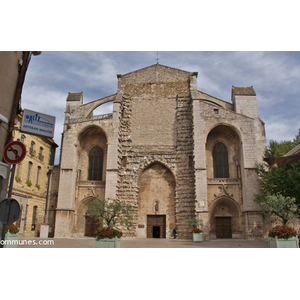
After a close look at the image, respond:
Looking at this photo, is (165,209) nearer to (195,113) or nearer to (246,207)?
(246,207)

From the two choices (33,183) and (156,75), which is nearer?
(33,183)

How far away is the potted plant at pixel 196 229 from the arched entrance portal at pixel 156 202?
2563 mm

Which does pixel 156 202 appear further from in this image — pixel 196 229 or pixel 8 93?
pixel 8 93

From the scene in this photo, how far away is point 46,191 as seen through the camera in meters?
23.9

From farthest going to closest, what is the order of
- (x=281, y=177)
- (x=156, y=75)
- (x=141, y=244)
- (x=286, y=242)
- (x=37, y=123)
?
(x=156, y=75), (x=281, y=177), (x=141, y=244), (x=286, y=242), (x=37, y=123)

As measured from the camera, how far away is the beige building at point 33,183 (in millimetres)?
20438

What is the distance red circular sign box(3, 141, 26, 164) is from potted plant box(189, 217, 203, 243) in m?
14.0

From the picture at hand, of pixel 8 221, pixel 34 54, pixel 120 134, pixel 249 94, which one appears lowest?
pixel 8 221

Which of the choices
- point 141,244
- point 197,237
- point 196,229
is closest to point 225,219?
point 196,229

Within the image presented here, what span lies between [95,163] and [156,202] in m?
5.84

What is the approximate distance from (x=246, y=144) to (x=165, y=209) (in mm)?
7568

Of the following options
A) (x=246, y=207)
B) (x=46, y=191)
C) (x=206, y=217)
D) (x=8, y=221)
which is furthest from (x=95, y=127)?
(x=8, y=221)

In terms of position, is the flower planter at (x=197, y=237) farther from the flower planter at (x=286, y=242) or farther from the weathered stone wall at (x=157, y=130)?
the flower planter at (x=286, y=242)

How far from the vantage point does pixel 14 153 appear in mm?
5734
